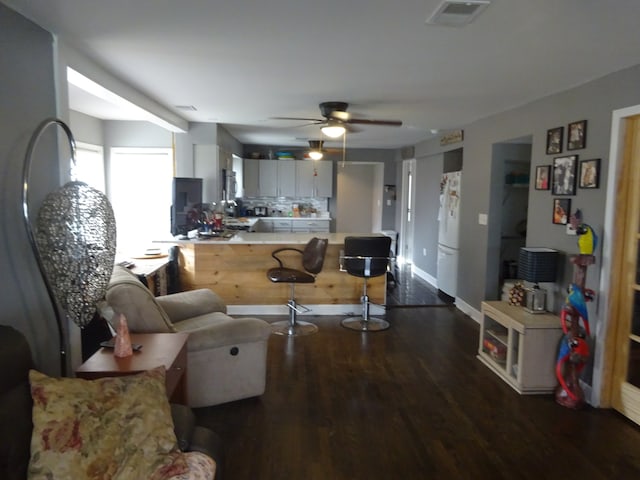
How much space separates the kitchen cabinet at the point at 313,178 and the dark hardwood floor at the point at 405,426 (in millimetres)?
5204

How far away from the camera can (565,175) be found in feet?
11.5

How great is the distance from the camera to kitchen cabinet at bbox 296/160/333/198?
883cm

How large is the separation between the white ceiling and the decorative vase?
154 cm

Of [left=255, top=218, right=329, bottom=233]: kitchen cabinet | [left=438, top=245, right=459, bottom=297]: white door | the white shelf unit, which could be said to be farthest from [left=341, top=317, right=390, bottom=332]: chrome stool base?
[left=255, top=218, right=329, bottom=233]: kitchen cabinet

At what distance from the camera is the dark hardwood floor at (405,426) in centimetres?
244

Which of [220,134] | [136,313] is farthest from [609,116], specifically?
[220,134]

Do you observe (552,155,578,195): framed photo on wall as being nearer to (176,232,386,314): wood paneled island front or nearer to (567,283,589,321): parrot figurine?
(567,283,589,321): parrot figurine


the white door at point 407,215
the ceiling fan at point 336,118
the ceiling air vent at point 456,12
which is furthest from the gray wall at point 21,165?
the white door at point 407,215

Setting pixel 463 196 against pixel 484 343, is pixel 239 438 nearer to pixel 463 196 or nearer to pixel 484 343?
pixel 484 343

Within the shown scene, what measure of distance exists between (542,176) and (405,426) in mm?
2411

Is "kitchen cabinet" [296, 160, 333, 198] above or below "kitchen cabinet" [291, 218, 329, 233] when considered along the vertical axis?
above

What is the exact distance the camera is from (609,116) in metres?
3.04

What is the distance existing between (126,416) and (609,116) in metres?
3.33

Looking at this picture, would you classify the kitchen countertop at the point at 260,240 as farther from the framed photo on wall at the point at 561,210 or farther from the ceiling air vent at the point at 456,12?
the ceiling air vent at the point at 456,12
